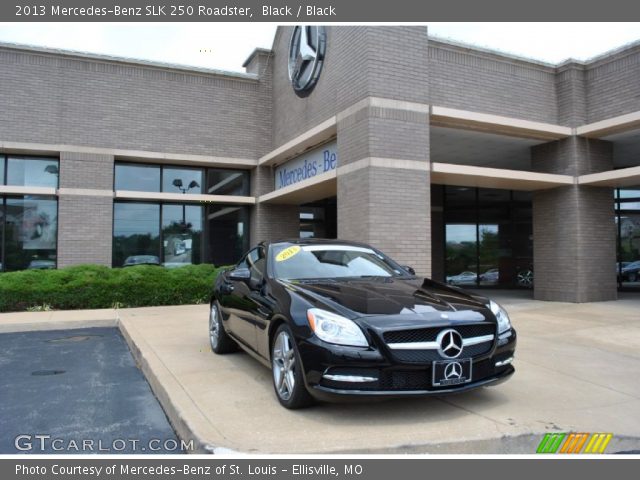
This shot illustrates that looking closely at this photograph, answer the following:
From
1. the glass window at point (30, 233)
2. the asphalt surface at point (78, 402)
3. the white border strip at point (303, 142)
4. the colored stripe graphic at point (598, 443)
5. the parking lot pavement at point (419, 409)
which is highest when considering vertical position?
the white border strip at point (303, 142)

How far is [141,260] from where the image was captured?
14.0 metres

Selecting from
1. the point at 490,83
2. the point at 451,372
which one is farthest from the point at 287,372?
the point at 490,83

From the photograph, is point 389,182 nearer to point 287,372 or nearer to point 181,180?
point 287,372

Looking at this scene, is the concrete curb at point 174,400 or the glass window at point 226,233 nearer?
the concrete curb at point 174,400

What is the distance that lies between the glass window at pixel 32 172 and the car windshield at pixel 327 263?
1072 centimetres

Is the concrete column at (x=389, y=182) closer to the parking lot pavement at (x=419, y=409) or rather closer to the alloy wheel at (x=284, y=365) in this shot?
the parking lot pavement at (x=419, y=409)

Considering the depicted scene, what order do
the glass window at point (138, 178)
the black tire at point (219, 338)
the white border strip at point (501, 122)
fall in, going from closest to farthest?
the black tire at point (219, 338) → the white border strip at point (501, 122) → the glass window at point (138, 178)

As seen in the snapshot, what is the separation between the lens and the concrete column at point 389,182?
9.60 meters

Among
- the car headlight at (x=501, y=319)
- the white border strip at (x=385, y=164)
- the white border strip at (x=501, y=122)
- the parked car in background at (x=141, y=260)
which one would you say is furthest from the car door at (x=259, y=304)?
the parked car in background at (x=141, y=260)

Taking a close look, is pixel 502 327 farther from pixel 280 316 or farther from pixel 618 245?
pixel 618 245

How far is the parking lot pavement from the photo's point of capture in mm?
3359

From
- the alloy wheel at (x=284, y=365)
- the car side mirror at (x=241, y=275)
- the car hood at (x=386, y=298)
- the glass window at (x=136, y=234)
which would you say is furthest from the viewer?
the glass window at (x=136, y=234)

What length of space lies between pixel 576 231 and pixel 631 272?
688 cm
